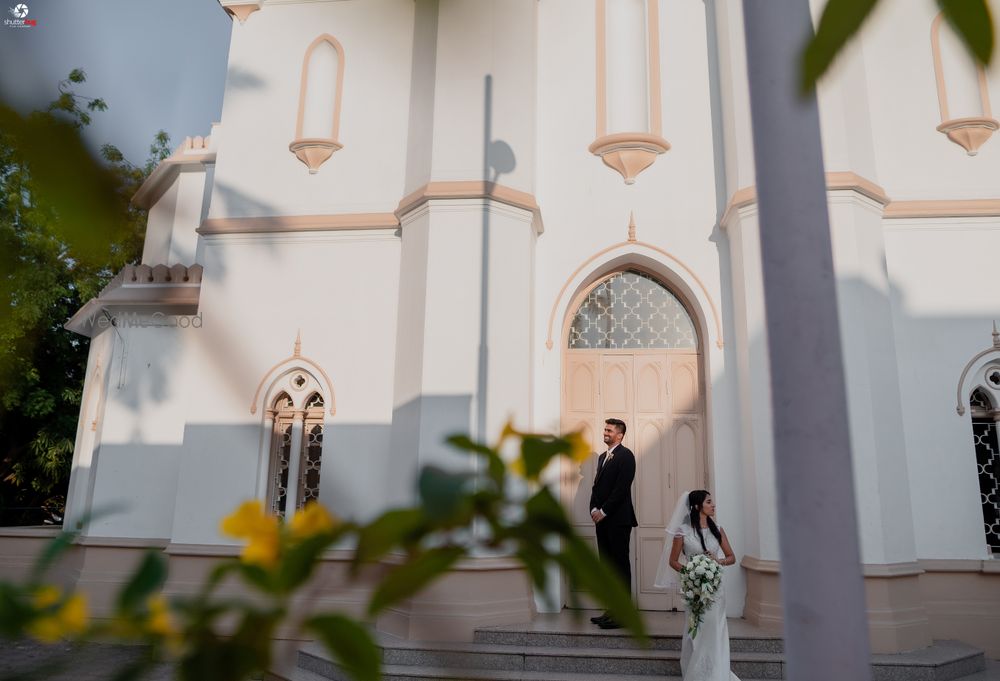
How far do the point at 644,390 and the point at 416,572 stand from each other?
25.8ft

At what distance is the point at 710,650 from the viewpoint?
582cm

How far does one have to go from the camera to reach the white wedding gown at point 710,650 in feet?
18.9

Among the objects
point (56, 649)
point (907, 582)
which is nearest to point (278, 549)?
point (56, 649)

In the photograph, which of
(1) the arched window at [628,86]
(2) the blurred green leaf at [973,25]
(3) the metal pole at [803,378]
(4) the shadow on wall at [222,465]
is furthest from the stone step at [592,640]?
(2) the blurred green leaf at [973,25]

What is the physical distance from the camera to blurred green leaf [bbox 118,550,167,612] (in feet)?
1.60

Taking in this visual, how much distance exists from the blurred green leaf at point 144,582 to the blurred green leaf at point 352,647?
0.12 m

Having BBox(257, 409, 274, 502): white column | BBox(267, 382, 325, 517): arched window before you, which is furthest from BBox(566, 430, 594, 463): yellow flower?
BBox(267, 382, 325, 517): arched window

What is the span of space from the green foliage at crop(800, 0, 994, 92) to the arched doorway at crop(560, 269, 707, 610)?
7449 mm

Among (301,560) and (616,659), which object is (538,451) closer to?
(301,560)

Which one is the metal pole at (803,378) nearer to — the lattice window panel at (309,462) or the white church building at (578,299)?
the white church building at (578,299)

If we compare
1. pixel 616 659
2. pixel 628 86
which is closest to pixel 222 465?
pixel 616 659

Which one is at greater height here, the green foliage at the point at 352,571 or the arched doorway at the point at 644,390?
the arched doorway at the point at 644,390

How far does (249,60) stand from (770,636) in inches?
324

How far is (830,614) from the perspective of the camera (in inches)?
45.6
